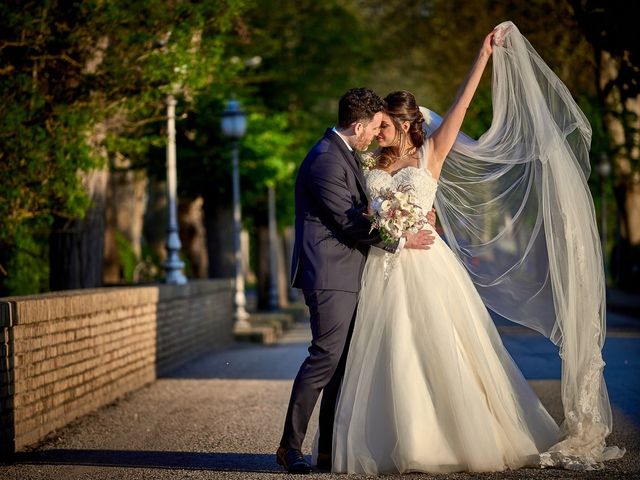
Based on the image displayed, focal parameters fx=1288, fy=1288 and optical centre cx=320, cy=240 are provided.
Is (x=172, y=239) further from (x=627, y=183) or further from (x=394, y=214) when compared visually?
(x=627, y=183)

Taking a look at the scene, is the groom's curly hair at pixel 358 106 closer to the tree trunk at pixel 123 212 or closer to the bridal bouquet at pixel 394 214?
the bridal bouquet at pixel 394 214

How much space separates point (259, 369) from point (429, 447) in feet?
31.5

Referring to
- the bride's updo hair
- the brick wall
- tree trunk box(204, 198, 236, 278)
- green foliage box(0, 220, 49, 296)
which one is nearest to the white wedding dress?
the bride's updo hair

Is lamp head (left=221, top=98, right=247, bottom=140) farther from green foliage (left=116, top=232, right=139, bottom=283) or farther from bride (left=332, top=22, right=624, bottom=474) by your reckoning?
bride (left=332, top=22, right=624, bottom=474)

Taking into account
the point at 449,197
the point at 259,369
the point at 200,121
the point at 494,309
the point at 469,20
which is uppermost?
the point at 469,20

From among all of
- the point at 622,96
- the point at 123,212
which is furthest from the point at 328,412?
the point at 123,212

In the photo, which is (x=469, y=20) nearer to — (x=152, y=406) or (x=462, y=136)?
(x=152, y=406)

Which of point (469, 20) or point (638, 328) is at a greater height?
point (469, 20)

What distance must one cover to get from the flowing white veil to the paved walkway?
0.59 meters

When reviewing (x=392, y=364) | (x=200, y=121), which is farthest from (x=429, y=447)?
(x=200, y=121)

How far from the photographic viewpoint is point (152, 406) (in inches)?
503

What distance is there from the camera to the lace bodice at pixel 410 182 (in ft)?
27.3

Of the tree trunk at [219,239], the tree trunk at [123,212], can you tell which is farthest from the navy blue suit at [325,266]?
the tree trunk at [123,212]

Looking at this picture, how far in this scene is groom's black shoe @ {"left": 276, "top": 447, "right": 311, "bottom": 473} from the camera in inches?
308
